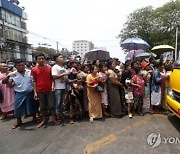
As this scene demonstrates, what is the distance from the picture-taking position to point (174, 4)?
114 ft

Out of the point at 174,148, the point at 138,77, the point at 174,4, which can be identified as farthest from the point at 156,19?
the point at 174,148

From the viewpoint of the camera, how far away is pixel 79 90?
5918 mm

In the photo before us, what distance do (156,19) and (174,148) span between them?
3525 centimetres

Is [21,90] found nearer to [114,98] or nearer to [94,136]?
[94,136]

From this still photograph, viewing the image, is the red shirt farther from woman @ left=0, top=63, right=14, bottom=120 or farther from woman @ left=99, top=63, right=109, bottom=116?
woman @ left=0, top=63, right=14, bottom=120

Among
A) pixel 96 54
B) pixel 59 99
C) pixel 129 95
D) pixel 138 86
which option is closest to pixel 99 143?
pixel 59 99

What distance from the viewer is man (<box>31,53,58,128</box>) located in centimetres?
547

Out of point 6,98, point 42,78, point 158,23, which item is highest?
point 158,23

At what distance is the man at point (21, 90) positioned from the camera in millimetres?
5660

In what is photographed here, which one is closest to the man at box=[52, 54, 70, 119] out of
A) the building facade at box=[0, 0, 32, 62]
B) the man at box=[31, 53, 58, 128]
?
the man at box=[31, 53, 58, 128]

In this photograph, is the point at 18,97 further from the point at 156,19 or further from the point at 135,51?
the point at 156,19

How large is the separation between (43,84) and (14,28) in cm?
4479

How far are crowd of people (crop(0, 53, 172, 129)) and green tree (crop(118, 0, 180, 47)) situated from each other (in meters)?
30.0

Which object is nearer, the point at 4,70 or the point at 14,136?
the point at 14,136
